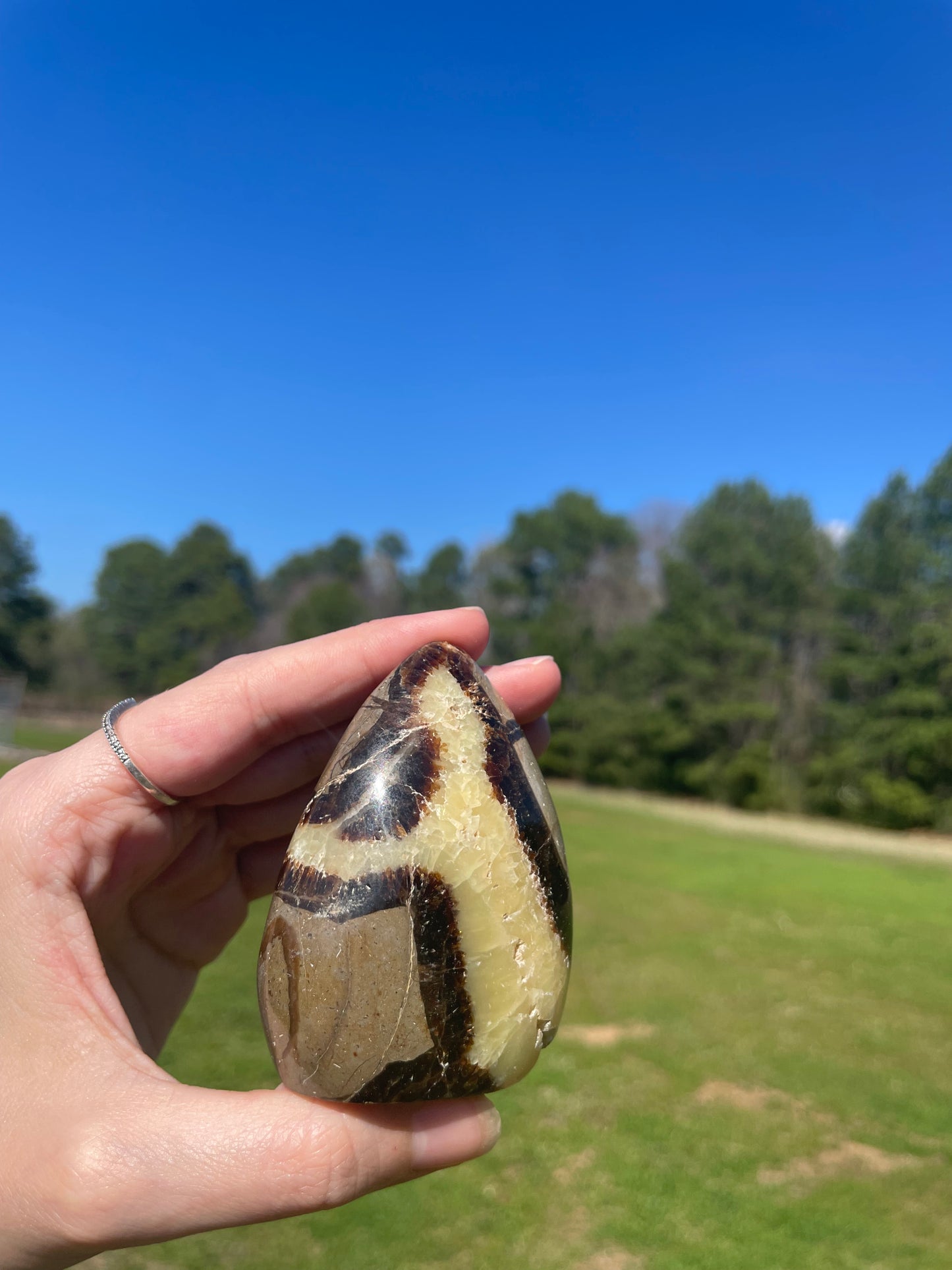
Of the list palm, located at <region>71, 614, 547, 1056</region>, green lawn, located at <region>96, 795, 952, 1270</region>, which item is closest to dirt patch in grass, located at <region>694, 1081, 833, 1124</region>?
green lawn, located at <region>96, 795, 952, 1270</region>

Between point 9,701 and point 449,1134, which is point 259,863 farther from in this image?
point 9,701

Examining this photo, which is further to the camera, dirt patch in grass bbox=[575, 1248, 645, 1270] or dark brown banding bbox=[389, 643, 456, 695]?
dirt patch in grass bbox=[575, 1248, 645, 1270]

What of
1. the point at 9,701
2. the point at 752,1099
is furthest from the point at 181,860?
the point at 9,701

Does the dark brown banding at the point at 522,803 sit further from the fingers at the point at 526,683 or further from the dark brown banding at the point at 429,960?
the fingers at the point at 526,683

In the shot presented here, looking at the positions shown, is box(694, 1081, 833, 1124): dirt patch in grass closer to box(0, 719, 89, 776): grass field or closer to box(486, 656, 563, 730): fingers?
box(486, 656, 563, 730): fingers

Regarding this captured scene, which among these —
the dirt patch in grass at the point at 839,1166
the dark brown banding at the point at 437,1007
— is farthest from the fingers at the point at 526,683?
the dirt patch in grass at the point at 839,1166

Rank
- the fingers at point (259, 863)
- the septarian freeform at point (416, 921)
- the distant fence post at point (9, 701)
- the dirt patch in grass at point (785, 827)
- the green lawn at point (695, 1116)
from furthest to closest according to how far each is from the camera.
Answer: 1. the distant fence post at point (9, 701)
2. the dirt patch in grass at point (785, 827)
3. the green lawn at point (695, 1116)
4. the fingers at point (259, 863)
5. the septarian freeform at point (416, 921)
